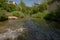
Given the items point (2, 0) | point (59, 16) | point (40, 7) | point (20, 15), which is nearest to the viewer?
point (59, 16)

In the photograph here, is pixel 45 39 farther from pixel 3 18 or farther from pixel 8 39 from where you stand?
pixel 3 18

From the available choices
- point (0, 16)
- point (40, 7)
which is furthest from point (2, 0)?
point (0, 16)

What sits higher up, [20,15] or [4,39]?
[4,39]

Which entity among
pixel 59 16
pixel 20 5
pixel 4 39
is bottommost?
pixel 20 5

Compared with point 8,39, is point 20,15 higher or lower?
lower

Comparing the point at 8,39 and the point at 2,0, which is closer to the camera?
the point at 8,39

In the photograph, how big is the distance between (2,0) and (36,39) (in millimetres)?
31074

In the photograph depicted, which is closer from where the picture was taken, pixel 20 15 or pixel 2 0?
pixel 20 15

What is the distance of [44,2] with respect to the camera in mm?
43500

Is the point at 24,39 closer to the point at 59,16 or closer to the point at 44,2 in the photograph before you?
the point at 59,16

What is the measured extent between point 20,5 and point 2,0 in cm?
1867

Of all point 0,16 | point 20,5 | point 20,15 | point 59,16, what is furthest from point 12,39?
point 20,5

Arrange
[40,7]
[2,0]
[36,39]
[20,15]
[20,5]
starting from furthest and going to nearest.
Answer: [20,5] → [40,7] → [2,0] → [20,15] → [36,39]

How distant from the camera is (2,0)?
36.7 m
